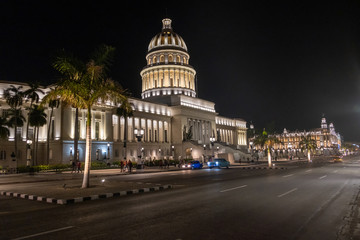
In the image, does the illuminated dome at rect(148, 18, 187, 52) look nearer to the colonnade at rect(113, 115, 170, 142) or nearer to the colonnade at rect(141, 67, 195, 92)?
the colonnade at rect(141, 67, 195, 92)

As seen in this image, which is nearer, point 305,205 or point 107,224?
point 107,224

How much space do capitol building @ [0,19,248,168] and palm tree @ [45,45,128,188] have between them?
28.6 ft

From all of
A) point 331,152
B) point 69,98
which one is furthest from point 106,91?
point 331,152

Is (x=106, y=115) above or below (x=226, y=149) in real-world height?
above

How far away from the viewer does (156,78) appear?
87.2m

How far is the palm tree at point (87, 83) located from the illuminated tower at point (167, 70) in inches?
2567

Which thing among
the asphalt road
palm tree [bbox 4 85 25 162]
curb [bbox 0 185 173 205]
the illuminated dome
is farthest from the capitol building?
the asphalt road

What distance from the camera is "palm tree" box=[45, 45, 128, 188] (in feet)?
55.2

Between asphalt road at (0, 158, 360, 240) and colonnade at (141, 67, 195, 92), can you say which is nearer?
asphalt road at (0, 158, 360, 240)

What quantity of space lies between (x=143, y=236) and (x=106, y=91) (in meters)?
12.7

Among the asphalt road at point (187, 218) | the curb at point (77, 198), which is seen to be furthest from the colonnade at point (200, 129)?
the asphalt road at point (187, 218)

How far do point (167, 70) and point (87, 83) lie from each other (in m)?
71.1

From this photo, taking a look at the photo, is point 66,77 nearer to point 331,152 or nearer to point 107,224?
point 107,224

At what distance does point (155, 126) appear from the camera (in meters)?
69.7
